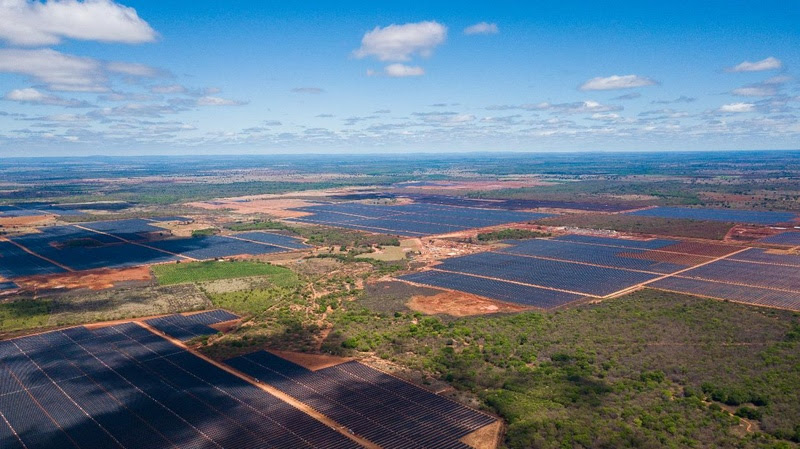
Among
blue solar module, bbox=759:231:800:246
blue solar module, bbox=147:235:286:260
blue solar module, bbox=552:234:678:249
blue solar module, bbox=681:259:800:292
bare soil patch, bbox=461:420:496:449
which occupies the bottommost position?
bare soil patch, bbox=461:420:496:449

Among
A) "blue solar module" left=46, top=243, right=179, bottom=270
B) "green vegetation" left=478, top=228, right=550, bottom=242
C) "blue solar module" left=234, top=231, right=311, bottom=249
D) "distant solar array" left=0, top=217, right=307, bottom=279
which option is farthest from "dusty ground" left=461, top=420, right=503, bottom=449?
"green vegetation" left=478, top=228, right=550, bottom=242

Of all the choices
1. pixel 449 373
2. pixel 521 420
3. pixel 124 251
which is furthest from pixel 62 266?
pixel 521 420

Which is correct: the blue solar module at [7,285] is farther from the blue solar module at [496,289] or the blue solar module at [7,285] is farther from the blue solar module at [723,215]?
the blue solar module at [723,215]

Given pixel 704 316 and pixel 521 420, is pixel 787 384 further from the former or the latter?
pixel 521 420

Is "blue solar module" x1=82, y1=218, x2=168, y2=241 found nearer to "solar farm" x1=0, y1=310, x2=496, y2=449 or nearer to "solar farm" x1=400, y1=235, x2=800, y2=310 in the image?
"solar farm" x1=400, y1=235, x2=800, y2=310

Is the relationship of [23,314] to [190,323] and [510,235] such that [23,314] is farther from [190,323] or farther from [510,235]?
[510,235]

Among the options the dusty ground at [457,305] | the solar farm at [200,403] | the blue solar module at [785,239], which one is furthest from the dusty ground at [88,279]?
the blue solar module at [785,239]
